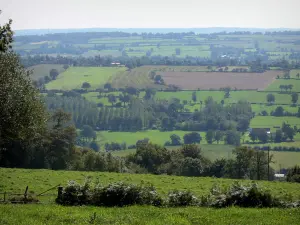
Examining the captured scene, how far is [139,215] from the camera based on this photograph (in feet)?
61.3

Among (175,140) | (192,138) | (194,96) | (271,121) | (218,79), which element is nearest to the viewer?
(175,140)

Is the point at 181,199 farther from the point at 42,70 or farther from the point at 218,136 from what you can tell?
the point at 42,70

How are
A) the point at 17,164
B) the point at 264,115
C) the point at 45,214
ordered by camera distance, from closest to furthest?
the point at 45,214
the point at 17,164
the point at 264,115

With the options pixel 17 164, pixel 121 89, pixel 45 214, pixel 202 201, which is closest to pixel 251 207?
pixel 202 201

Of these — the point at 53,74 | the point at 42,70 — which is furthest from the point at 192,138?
the point at 42,70

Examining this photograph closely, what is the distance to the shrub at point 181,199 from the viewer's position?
21938 millimetres

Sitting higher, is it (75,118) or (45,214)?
(45,214)

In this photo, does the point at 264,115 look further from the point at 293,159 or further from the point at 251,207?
the point at 251,207

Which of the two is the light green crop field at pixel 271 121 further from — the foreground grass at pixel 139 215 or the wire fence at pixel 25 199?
the foreground grass at pixel 139 215

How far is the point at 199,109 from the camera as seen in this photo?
140 metres

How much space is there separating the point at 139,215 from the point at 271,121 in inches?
4155

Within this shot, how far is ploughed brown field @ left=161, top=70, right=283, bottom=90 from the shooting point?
535ft

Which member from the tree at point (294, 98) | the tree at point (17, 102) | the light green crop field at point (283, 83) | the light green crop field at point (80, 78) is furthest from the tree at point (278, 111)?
the tree at point (17, 102)

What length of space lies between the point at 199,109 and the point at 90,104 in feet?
104
